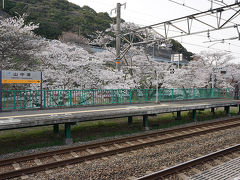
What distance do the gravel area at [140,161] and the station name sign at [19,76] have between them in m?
5.90

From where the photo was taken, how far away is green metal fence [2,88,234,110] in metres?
10.3

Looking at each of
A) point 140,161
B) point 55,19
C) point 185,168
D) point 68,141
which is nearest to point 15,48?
point 68,141

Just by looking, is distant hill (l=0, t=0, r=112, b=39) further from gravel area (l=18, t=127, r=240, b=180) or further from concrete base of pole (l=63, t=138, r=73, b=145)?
gravel area (l=18, t=127, r=240, b=180)

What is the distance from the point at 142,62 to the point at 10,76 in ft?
51.4

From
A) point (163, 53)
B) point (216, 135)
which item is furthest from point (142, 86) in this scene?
point (163, 53)

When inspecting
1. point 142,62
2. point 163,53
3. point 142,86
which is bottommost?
point 142,86

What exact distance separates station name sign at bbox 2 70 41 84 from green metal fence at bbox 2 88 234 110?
1.93 ft

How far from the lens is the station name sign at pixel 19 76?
9.85 m

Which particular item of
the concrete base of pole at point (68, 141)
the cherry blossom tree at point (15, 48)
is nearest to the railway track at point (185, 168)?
the concrete base of pole at point (68, 141)

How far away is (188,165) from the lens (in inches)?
254

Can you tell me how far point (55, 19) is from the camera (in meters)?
45.4

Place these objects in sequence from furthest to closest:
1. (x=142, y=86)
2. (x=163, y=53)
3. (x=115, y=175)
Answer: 1. (x=163, y=53)
2. (x=142, y=86)
3. (x=115, y=175)

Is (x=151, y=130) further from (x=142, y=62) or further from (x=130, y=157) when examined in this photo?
(x=142, y=62)

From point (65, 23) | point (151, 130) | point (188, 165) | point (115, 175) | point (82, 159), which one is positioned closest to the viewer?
point (115, 175)
